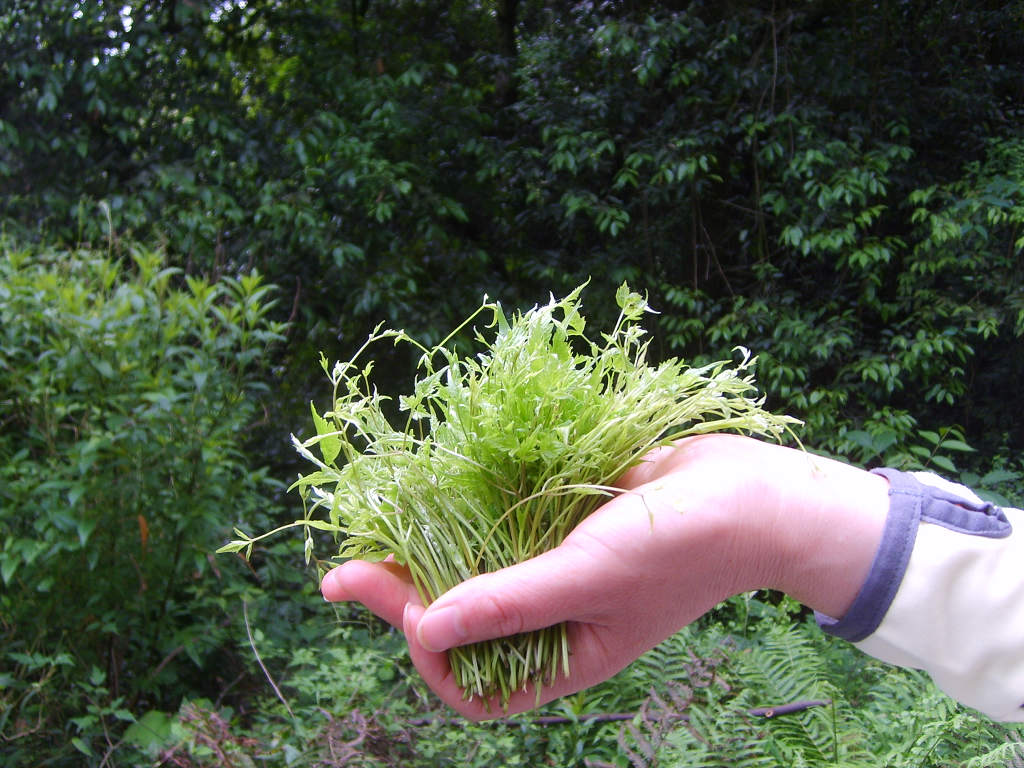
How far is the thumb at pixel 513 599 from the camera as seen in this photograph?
783 mm

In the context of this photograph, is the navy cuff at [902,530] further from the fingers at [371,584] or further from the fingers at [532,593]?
the fingers at [371,584]

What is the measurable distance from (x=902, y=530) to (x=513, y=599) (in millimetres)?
400

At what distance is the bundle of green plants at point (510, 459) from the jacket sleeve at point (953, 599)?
182 mm

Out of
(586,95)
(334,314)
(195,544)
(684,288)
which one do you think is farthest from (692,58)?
(195,544)

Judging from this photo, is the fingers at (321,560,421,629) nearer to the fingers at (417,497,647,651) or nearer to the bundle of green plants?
the bundle of green plants

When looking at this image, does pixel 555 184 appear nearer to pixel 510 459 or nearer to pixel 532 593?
pixel 510 459

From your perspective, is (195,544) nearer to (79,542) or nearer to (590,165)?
(79,542)

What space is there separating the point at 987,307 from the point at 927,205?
554 millimetres

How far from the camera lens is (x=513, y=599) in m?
0.78

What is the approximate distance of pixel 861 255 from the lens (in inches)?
133

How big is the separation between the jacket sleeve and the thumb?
29 cm

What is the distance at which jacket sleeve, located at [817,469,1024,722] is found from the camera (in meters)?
0.79

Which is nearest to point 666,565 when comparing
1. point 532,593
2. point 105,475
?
point 532,593

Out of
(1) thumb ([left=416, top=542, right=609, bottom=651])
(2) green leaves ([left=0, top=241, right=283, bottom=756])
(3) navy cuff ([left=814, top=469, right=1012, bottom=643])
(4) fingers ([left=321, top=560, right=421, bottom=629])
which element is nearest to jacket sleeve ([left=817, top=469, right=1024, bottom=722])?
(3) navy cuff ([left=814, top=469, right=1012, bottom=643])
